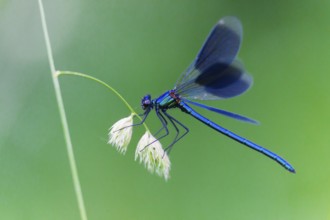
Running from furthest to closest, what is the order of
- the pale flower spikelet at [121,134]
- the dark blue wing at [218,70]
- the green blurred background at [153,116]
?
the green blurred background at [153,116] → the dark blue wing at [218,70] → the pale flower spikelet at [121,134]

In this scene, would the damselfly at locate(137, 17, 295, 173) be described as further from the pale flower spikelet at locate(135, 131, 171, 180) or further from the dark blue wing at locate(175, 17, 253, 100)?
the pale flower spikelet at locate(135, 131, 171, 180)

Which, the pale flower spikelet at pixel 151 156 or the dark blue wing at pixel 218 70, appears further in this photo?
the dark blue wing at pixel 218 70

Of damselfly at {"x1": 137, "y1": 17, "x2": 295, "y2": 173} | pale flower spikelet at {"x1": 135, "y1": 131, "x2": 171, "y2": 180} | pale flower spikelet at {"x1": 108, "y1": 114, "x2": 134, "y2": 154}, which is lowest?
pale flower spikelet at {"x1": 135, "y1": 131, "x2": 171, "y2": 180}

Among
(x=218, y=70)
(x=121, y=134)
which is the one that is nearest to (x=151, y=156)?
(x=121, y=134)

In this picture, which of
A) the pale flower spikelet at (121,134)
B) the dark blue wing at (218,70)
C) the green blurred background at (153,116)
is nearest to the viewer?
the pale flower spikelet at (121,134)

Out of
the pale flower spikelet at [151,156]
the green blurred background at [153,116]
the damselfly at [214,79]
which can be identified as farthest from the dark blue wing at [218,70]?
the green blurred background at [153,116]

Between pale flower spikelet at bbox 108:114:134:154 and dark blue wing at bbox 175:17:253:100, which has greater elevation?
dark blue wing at bbox 175:17:253:100

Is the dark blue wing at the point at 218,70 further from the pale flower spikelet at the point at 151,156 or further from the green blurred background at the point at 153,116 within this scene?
the green blurred background at the point at 153,116

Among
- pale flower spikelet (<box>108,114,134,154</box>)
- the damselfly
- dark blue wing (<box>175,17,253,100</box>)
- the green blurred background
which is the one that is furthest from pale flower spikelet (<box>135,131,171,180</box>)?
the green blurred background
